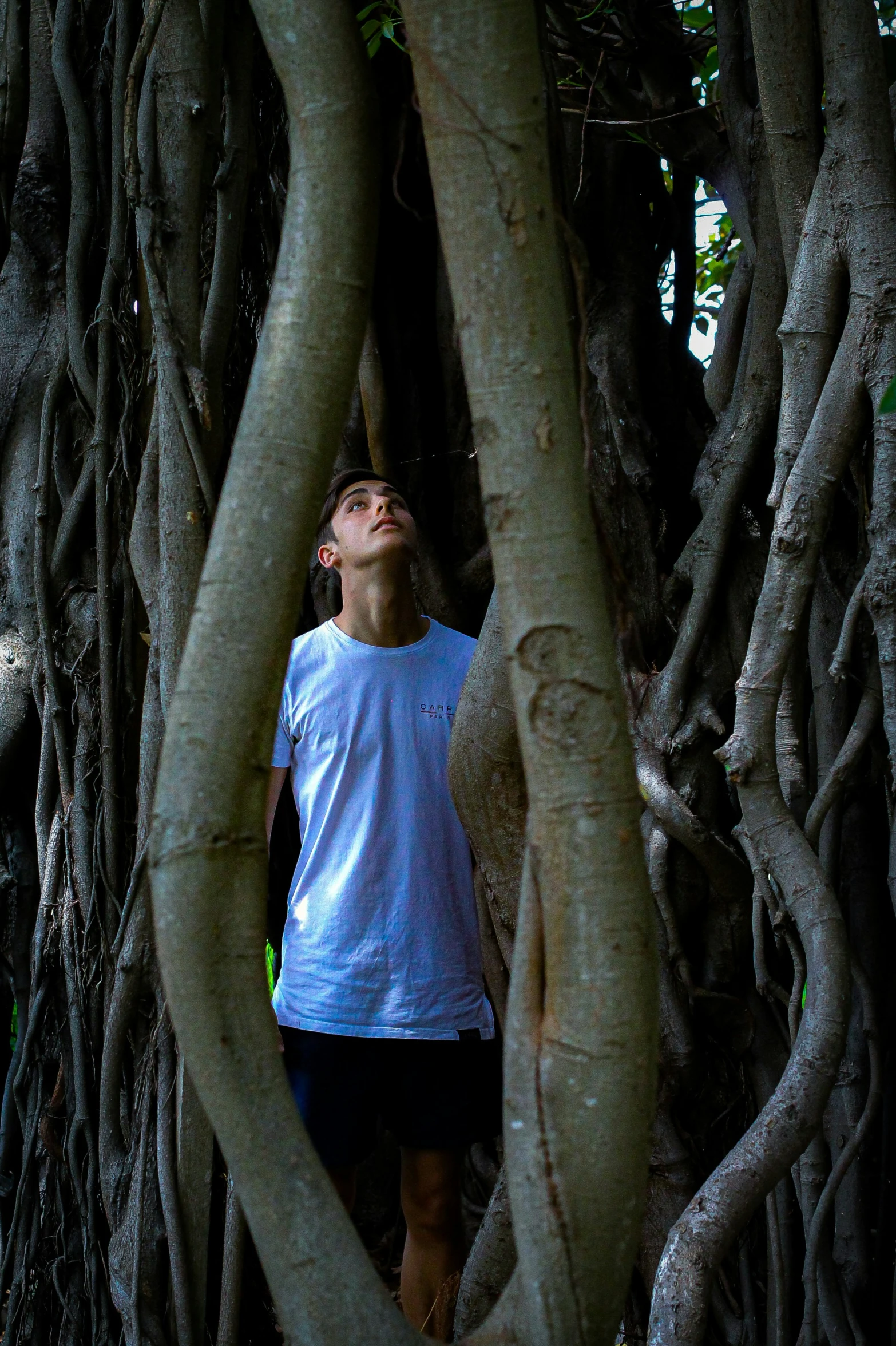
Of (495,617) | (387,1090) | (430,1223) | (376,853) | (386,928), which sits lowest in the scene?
(430,1223)

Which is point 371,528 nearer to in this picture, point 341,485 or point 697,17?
point 341,485

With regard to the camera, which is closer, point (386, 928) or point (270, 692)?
point (270, 692)

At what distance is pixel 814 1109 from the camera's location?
140 cm

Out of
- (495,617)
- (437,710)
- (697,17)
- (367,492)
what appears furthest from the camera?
(697,17)

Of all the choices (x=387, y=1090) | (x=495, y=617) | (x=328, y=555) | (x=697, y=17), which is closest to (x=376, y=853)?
(x=387, y=1090)

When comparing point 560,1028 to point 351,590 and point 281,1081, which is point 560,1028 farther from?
point 351,590

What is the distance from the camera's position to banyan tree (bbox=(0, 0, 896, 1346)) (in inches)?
32.8

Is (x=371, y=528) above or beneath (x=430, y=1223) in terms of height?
above

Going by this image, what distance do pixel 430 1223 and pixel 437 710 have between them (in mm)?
871

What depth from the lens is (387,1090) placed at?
199 cm

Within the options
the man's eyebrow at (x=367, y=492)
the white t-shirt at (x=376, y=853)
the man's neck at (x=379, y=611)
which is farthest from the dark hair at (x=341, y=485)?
the white t-shirt at (x=376, y=853)

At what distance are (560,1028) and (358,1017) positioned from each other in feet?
3.91

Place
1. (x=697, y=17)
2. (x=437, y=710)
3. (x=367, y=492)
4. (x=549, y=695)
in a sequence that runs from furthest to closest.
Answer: (x=697, y=17), (x=367, y=492), (x=437, y=710), (x=549, y=695)

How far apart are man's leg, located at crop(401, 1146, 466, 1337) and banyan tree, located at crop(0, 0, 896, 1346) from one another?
63 mm
